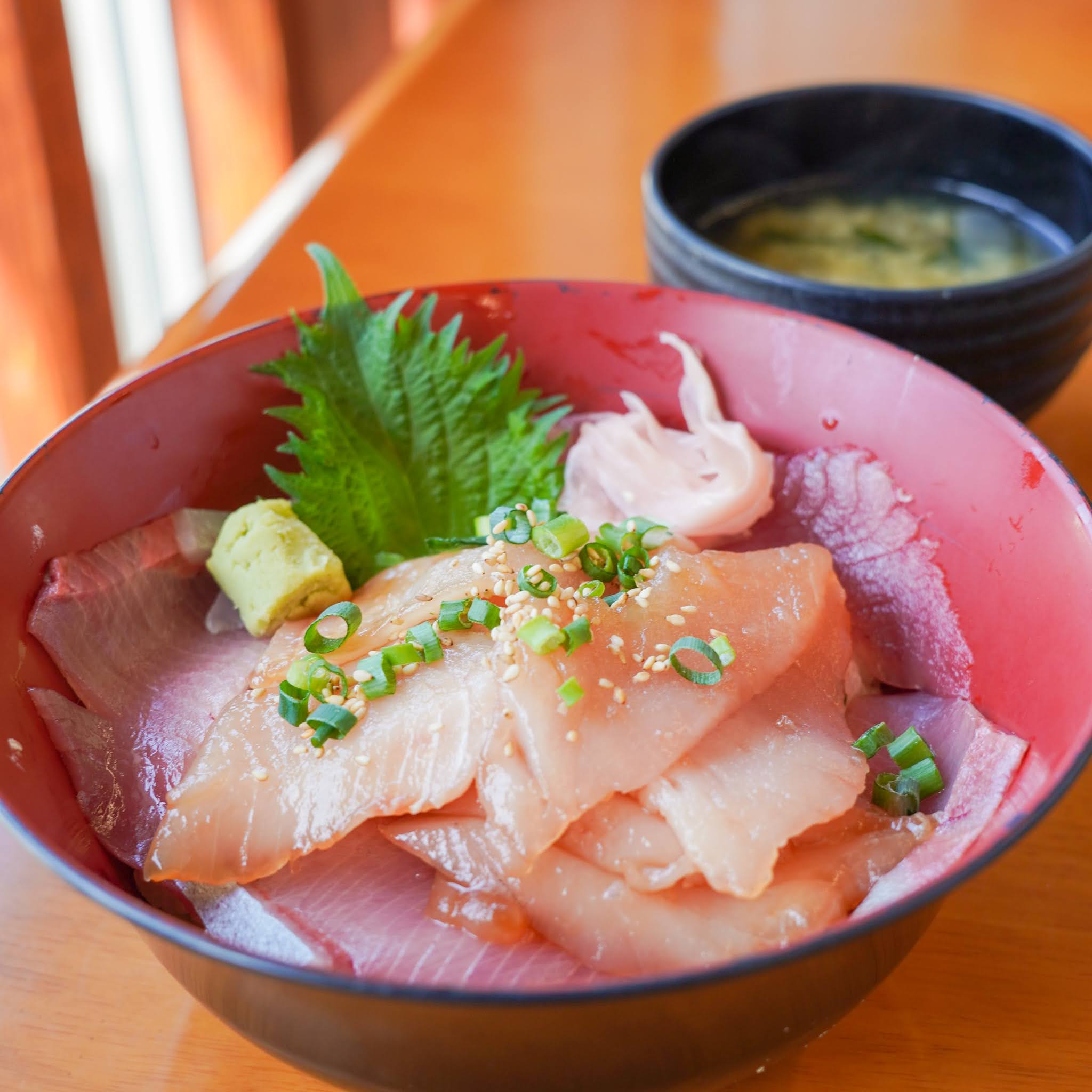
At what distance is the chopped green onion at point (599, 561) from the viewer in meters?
1.22

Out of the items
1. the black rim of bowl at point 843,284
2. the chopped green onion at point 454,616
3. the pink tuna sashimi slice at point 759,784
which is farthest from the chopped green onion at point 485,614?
the black rim of bowl at point 843,284

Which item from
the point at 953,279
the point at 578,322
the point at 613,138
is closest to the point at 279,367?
the point at 578,322

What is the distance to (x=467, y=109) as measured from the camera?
291 cm

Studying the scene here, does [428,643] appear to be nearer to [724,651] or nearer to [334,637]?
[334,637]

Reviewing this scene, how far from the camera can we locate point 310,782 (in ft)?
3.46

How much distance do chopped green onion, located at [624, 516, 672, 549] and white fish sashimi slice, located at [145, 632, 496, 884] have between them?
0.91 feet

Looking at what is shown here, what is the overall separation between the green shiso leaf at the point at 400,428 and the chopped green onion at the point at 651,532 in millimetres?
218

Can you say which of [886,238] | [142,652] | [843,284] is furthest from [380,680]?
[886,238]

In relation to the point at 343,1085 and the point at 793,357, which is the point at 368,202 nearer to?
the point at 793,357

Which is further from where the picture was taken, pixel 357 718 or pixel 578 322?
pixel 578 322

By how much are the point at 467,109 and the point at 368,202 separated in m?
0.55

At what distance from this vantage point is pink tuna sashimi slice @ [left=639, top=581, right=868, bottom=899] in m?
0.97

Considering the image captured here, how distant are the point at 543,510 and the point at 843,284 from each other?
2.06 ft

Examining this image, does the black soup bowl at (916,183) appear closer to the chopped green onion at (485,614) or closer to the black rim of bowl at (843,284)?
the black rim of bowl at (843,284)
